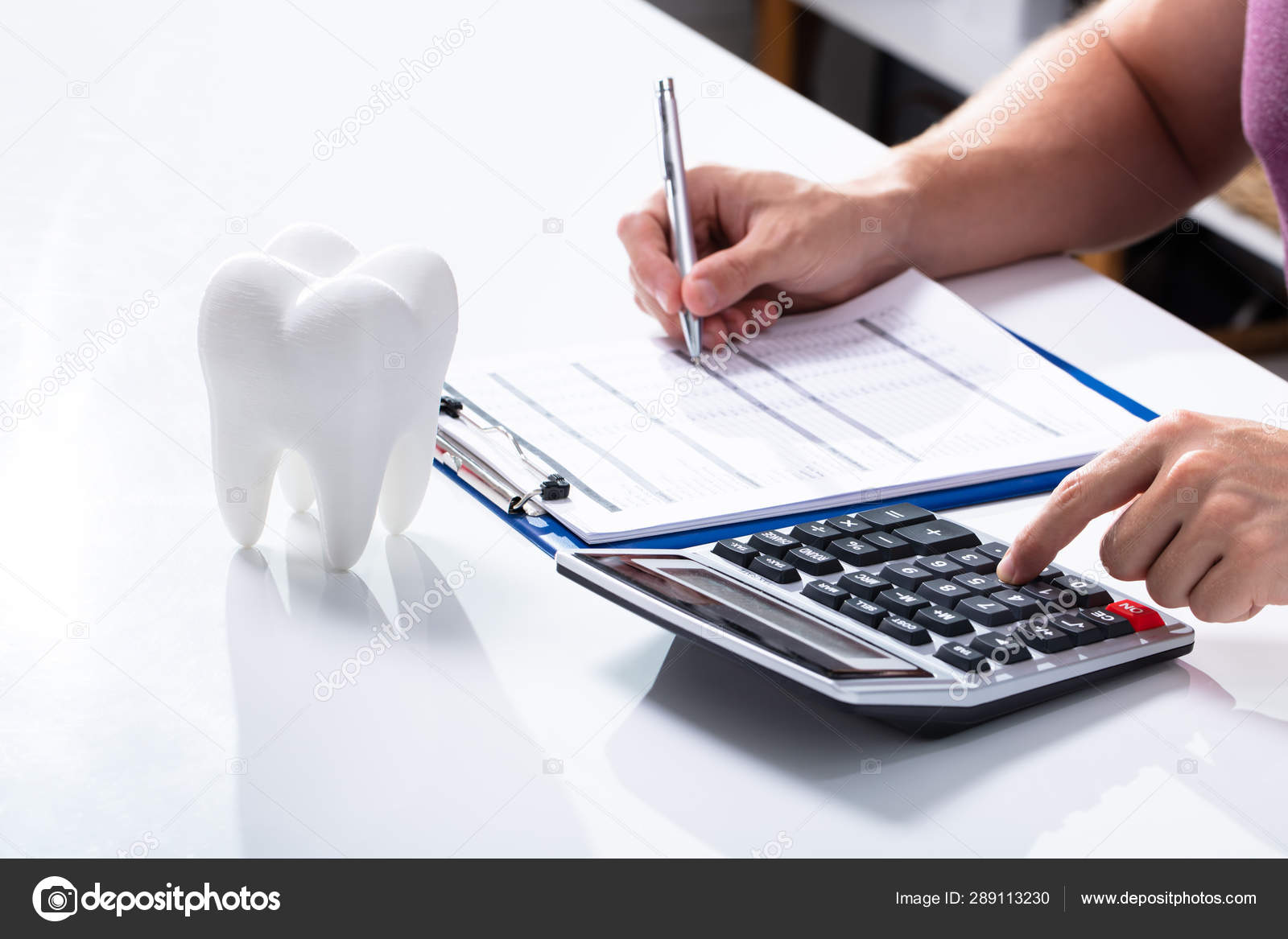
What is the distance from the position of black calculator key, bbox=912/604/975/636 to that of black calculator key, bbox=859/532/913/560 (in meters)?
0.05

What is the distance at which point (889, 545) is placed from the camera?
608 millimetres

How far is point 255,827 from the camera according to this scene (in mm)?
463

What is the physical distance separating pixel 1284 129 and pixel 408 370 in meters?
0.74

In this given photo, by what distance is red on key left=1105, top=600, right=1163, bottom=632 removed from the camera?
58cm

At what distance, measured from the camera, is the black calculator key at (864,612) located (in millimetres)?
548

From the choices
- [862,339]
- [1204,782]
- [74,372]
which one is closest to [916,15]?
[862,339]
